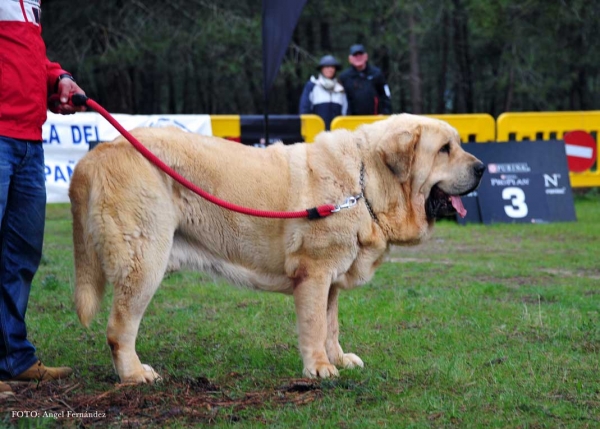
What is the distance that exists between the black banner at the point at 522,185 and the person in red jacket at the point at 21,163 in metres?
8.81

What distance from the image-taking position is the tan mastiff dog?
14.8 feet

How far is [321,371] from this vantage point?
468cm

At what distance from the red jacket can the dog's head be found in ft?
6.43

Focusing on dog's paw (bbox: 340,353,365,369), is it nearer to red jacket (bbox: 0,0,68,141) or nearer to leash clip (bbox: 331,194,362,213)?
leash clip (bbox: 331,194,362,213)

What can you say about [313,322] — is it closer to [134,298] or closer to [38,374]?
[134,298]

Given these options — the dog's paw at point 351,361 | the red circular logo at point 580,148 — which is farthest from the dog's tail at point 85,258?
the red circular logo at point 580,148

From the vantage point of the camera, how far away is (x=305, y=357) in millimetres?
4738

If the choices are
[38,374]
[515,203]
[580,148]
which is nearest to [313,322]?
[38,374]

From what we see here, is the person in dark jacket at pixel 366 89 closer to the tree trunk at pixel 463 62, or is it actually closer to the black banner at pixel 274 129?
the black banner at pixel 274 129

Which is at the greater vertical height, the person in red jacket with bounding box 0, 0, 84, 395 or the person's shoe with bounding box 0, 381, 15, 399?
the person in red jacket with bounding box 0, 0, 84, 395

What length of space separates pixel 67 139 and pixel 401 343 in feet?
33.5

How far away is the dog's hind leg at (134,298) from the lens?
4469 millimetres

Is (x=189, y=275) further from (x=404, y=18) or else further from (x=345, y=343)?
(x=404, y=18)

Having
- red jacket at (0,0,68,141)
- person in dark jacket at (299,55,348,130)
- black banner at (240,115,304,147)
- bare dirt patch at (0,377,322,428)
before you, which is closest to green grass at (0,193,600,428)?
bare dirt patch at (0,377,322,428)
